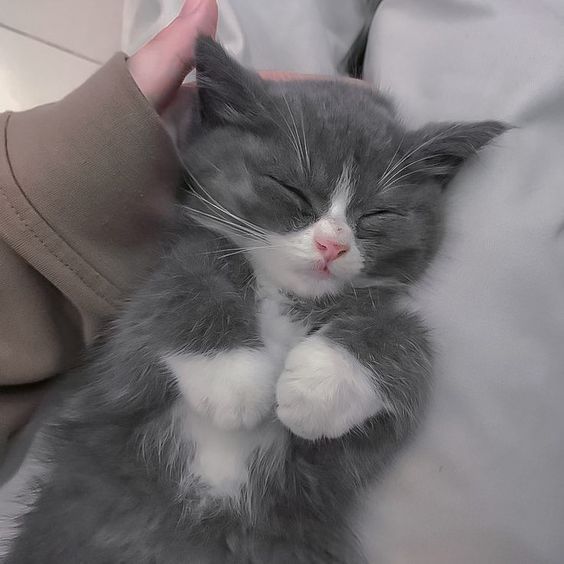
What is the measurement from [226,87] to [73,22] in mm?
917

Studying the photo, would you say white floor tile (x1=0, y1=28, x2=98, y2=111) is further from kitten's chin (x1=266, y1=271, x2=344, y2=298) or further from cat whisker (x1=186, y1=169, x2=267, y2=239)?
kitten's chin (x1=266, y1=271, x2=344, y2=298)

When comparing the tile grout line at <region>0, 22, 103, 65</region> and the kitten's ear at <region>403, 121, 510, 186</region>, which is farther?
the tile grout line at <region>0, 22, 103, 65</region>

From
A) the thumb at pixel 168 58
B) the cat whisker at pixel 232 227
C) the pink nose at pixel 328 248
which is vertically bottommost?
the pink nose at pixel 328 248

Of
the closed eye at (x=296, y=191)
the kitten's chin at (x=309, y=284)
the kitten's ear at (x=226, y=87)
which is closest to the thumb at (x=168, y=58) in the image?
the kitten's ear at (x=226, y=87)

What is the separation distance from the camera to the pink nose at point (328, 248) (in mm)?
943

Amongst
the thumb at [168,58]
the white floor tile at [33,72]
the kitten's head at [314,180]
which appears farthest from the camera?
the white floor tile at [33,72]

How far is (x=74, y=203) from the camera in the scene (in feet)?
3.23

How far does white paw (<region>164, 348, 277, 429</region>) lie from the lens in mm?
893

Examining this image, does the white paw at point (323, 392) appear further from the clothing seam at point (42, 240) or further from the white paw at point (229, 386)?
the clothing seam at point (42, 240)

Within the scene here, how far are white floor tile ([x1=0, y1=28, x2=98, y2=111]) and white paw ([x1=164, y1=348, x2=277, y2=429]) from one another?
1.01m

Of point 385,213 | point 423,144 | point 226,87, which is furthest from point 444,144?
point 226,87

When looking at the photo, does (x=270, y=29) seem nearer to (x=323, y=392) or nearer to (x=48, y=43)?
(x=48, y=43)

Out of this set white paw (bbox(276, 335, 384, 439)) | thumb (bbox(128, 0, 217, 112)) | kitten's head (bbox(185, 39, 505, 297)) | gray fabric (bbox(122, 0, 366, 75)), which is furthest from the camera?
gray fabric (bbox(122, 0, 366, 75))

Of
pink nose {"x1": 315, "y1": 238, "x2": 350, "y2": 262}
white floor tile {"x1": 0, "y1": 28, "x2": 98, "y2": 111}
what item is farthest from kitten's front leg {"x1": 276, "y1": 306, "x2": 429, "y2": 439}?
white floor tile {"x1": 0, "y1": 28, "x2": 98, "y2": 111}
